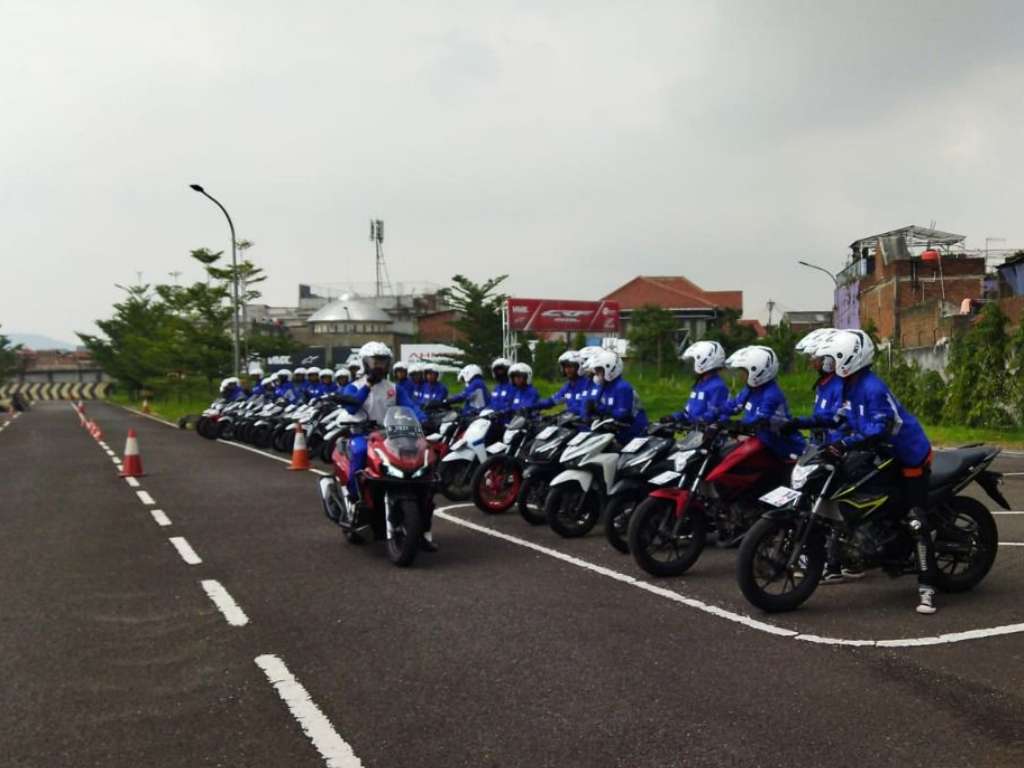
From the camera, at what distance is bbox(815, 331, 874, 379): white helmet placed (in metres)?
6.19

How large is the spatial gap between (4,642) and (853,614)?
17.1 ft

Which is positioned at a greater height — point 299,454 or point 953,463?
point 953,463

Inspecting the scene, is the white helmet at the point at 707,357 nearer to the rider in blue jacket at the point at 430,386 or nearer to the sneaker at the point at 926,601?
the sneaker at the point at 926,601

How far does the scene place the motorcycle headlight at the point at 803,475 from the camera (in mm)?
6055

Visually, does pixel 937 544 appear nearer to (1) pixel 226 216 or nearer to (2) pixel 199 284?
(1) pixel 226 216

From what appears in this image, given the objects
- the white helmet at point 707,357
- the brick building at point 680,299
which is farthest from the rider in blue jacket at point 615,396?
the brick building at point 680,299

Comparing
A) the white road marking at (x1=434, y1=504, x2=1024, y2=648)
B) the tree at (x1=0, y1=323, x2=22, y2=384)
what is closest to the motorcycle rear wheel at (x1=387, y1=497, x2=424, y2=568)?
the white road marking at (x1=434, y1=504, x2=1024, y2=648)

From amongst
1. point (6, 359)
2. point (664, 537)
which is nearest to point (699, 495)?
point (664, 537)

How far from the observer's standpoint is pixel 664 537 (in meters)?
7.16

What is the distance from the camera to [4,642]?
18.3 ft

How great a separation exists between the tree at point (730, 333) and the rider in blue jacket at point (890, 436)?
55948 mm

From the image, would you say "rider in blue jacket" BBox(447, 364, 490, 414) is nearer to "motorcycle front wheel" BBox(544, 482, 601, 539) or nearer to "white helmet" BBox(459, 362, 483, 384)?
"white helmet" BBox(459, 362, 483, 384)

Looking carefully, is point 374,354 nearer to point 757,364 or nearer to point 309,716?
point 757,364

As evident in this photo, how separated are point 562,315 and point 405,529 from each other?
48.3m
